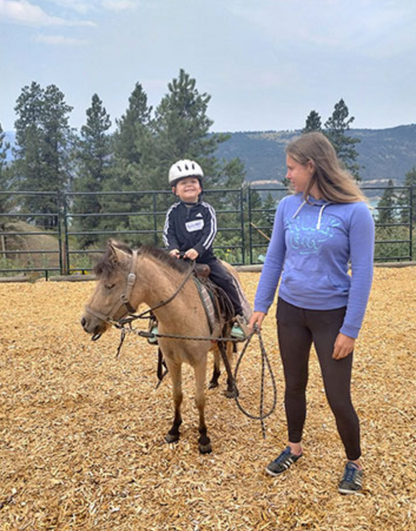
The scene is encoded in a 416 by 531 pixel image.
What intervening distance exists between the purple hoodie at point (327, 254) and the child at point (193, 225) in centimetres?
91

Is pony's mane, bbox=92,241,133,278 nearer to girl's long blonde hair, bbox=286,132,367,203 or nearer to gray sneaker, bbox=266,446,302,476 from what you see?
girl's long blonde hair, bbox=286,132,367,203

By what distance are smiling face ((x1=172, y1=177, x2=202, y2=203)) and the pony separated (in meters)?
0.60

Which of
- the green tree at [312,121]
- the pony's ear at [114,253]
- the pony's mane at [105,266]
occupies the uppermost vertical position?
the green tree at [312,121]

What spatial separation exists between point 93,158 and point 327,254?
29.1 metres

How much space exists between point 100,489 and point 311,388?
2.08 m

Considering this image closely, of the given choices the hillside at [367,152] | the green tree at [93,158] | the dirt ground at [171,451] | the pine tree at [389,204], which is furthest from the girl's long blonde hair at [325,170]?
the hillside at [367,152]

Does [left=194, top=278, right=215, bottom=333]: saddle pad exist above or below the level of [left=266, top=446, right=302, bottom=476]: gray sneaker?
above

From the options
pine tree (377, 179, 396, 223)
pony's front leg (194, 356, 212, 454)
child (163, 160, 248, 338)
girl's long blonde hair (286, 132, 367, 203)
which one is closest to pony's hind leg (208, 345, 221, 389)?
child (163, 160, 248, 338)

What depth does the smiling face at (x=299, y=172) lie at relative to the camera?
2.18m

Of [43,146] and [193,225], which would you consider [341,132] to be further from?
[193,225]

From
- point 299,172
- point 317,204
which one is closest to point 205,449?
point 317,204

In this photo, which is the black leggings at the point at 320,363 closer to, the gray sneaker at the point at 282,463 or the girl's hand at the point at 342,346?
the girl's hand at the point at 342,346

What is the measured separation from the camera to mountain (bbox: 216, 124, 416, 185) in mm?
68375

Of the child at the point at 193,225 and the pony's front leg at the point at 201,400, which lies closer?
the pony's front leg at the point at 201,400
